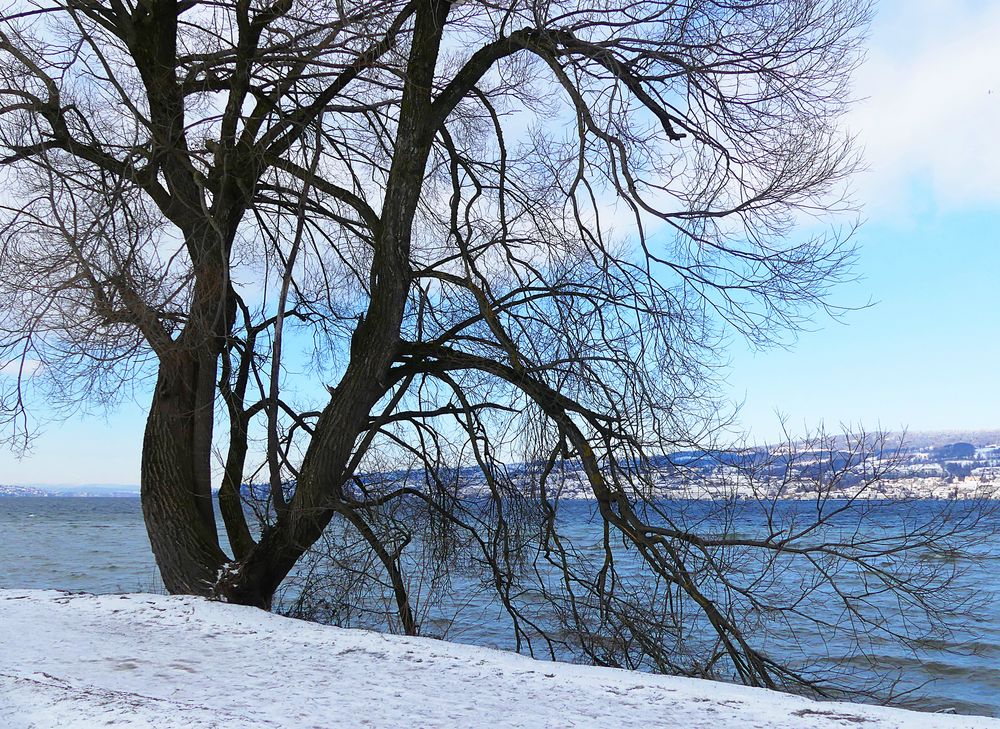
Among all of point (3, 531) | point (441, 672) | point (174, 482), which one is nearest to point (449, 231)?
point (174, 482)

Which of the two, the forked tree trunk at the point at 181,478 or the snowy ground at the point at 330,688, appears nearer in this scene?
the snowy ground at the point at 330,688

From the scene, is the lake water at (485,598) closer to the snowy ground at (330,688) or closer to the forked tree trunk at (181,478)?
the forked tree trunk at (181,478)

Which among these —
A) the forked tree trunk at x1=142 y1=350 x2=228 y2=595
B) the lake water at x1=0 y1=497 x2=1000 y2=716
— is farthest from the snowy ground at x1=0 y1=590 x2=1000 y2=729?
the lake water at x1=0 y1=497 x2=1000 y2=716

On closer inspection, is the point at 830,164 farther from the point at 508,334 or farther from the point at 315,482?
the point at 315,482

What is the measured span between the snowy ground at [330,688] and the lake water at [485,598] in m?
3.11

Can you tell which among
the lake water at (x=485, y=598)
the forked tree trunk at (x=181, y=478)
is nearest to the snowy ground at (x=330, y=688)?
the forked tree trunk at (x=181, y=478)

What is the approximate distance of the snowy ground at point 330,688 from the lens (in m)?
4.16

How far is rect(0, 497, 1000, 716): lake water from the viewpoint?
1073cm

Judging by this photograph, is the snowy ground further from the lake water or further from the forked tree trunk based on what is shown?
the lake water

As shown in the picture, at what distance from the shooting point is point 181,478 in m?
8.88

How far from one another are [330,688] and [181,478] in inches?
186

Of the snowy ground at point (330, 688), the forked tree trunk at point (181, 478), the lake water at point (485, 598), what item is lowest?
the lake water at point (485, 598)

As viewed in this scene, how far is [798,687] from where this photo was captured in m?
7.43

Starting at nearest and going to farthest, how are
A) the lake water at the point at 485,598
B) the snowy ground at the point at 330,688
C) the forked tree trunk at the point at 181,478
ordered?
1. the snowy ground at the point at 330,688
2. the forked tree trunk at the point at 181,478
3. the lake water at the point at 485,598
